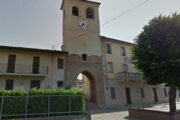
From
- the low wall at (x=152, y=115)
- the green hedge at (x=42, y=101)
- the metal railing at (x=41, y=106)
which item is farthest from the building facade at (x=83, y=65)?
the low wall at (x=152, y=115)

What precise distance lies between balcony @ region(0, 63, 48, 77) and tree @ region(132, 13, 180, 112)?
11.9m

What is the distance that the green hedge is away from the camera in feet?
29.3

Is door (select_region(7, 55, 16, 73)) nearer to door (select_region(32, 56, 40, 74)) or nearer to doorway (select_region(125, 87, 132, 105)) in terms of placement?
door (select_region(32, 56, 40, 74))

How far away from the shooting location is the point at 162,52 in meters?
11.1

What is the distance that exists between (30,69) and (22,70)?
90cm

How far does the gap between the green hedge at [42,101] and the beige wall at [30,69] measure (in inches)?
361

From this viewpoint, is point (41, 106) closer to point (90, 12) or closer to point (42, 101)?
point (42, 101)

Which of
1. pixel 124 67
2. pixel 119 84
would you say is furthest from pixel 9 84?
pixel 124 67

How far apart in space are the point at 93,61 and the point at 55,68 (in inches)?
240

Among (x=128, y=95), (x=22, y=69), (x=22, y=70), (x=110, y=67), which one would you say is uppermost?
(x=110, y=67)

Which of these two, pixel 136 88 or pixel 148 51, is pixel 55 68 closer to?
pixel 148 51

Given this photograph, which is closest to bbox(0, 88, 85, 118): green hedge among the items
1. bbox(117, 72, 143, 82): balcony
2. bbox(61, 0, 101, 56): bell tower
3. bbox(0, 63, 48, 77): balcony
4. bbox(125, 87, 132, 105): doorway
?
bbox(0, 63, 48, 77): balcony

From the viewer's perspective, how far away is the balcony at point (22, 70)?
17.3 metres

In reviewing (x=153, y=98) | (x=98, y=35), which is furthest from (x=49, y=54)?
(x=153, y=98)
